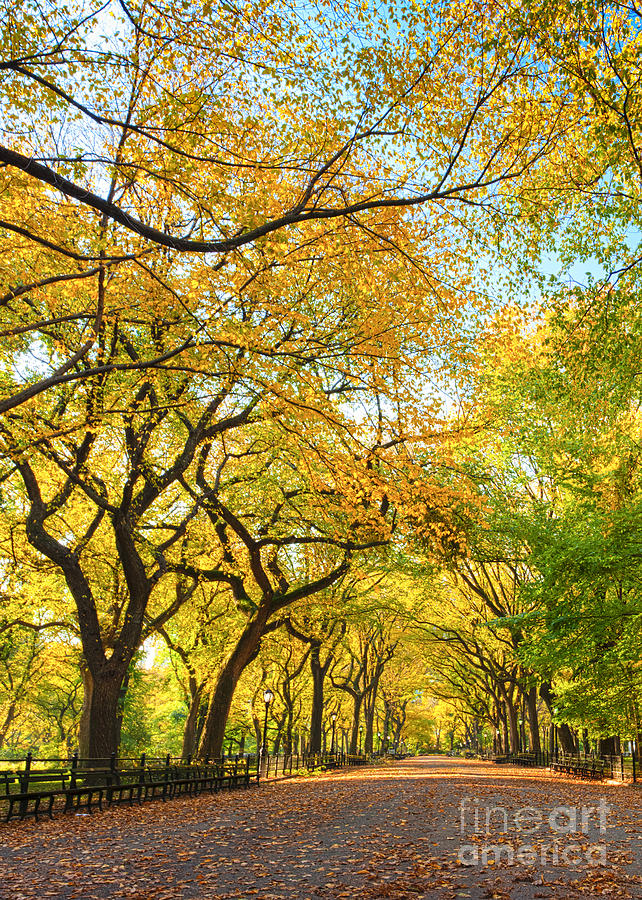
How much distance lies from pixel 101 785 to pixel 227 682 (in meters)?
4.80

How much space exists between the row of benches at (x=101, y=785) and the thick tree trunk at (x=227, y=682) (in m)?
0.70

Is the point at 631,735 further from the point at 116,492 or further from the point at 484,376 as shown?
the point at 116,492

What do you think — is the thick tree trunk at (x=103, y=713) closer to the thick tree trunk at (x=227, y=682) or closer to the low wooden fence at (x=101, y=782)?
the low wooden fence at (x=101, y=782)

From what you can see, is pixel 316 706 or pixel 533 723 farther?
pixel 533 723

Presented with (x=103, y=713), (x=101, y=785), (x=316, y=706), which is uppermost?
(x=103, y=713)

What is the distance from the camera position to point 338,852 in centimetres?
823

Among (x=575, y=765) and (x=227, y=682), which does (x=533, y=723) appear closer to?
(x=575, y=765)

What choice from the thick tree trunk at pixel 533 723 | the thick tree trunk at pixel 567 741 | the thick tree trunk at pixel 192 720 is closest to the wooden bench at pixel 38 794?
the thick tree trunk at pixel 192 720

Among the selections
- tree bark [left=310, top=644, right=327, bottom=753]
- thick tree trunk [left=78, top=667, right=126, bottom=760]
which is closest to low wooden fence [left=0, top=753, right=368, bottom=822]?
thick tree trunk [left=78, top=667, right=126, bottom=760]

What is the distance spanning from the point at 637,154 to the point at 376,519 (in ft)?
21.3

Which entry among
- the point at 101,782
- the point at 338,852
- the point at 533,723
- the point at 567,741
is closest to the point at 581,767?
the point at 567,741

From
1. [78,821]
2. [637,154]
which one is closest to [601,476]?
[637,154]

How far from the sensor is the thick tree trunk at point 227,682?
62.1ft

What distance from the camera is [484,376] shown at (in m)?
18.4
